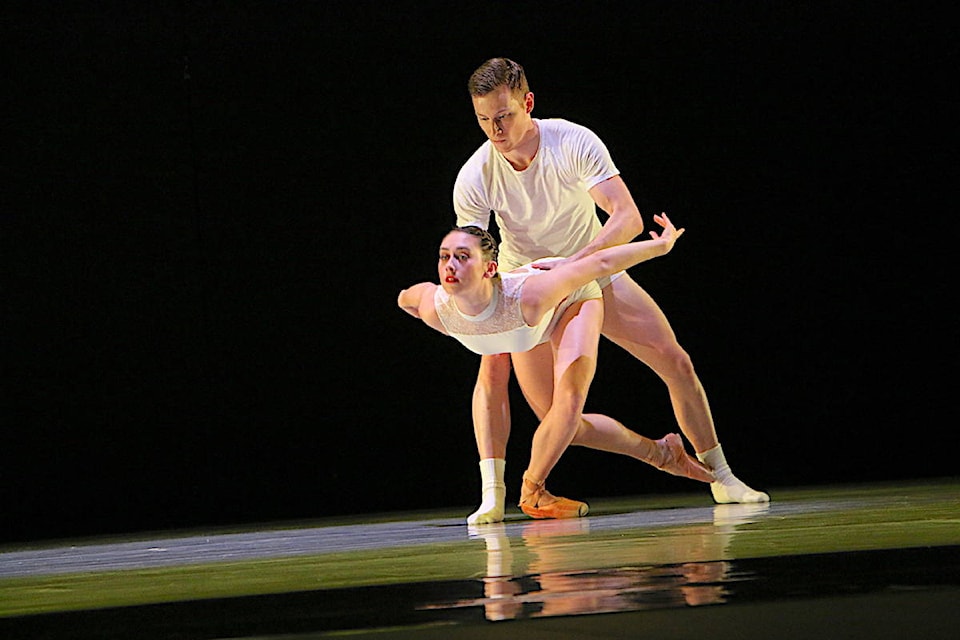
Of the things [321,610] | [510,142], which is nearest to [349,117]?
[510,142]

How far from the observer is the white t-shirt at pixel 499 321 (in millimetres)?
3600

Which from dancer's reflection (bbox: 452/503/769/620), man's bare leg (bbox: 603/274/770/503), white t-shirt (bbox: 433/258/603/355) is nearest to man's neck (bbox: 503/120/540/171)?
white t-shirt (bbox: 433/258/603/355)

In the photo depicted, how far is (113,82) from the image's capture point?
5.05m

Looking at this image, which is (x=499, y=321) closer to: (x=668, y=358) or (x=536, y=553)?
(x=668, y=358)

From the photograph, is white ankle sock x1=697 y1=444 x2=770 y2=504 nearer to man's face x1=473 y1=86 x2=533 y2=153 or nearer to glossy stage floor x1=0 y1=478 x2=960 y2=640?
glossy stage floor x1=0 y1=478 x2=960 y2=640

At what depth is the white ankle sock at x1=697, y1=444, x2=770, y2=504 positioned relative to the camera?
4133 millimetres

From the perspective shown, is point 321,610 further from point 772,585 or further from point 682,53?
point 682,53

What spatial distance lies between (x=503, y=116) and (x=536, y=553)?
157cm

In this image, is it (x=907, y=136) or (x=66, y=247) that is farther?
(x=907, y=136)

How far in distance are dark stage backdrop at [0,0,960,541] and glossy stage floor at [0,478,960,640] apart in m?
1.68

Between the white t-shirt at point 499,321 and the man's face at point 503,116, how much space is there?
0.34 m

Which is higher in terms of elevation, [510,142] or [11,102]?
[11,102]

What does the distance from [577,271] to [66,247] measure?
7.13ft

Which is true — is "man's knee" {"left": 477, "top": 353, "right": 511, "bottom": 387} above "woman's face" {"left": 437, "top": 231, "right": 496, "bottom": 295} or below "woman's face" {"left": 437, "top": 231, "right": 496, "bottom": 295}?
below
